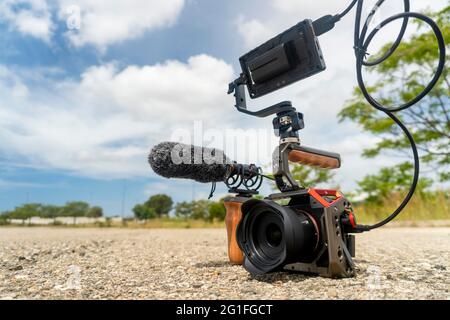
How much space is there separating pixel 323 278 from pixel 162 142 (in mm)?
1657

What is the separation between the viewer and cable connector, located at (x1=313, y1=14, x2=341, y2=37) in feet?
9.00

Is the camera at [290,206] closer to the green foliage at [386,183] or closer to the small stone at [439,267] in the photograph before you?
the small stone at [439,267]

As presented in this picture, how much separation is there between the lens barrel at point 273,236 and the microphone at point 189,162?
0.52m

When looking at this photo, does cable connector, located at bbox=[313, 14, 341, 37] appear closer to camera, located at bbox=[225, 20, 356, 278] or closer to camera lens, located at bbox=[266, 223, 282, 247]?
camera, located at bbox=[225, 20, 356, 278]

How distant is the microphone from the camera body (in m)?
0.53

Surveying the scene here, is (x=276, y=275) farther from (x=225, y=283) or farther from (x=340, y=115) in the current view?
(x=340, y=115)

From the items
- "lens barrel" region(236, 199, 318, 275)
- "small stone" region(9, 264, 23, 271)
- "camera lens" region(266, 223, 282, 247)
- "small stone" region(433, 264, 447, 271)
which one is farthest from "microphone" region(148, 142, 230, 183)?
"small stone" region(433, 264, 447, 271)

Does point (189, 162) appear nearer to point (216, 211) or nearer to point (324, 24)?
point (324, 24)

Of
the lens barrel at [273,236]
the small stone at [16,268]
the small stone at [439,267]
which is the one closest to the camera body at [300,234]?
the lens barrel at [273,236]

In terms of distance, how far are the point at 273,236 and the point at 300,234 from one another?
0.35 m

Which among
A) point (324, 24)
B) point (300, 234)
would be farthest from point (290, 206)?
point (324, 24)
